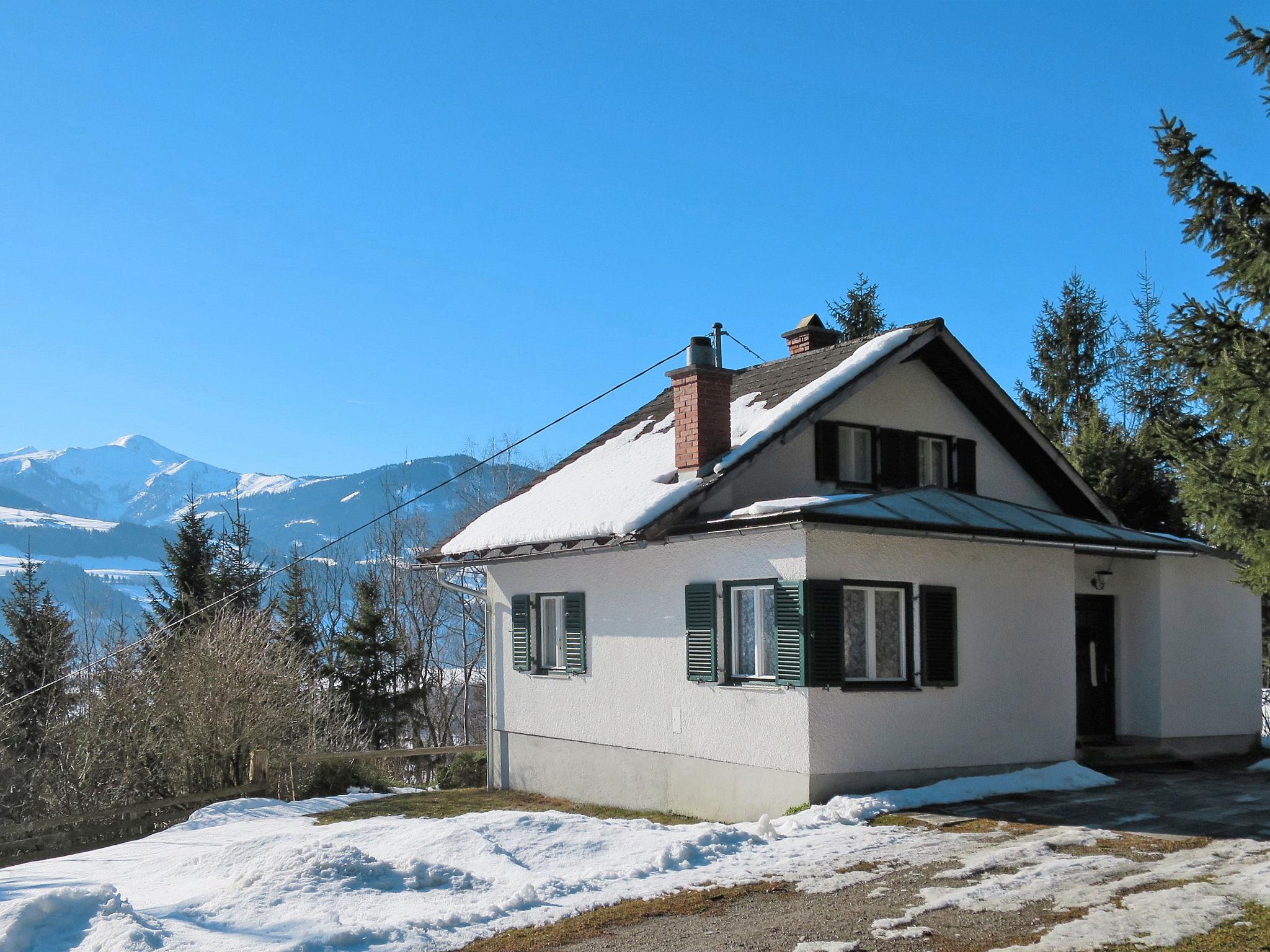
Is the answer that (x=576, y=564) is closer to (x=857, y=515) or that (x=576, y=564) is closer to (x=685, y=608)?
(x=685, y=608)

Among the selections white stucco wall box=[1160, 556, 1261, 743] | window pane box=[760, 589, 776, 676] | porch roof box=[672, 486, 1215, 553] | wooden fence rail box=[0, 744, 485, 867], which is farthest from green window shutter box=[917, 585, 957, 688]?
wooden fence rail box=[0, 744, 485, 867]

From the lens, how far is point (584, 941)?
23.1ft

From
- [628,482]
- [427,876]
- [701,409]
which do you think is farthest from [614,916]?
[628,482]

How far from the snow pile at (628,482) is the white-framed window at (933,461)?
1.79 m

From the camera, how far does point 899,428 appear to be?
15.4m

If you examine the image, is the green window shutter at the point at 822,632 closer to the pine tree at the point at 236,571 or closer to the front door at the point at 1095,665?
the front door at the point at 1095,665

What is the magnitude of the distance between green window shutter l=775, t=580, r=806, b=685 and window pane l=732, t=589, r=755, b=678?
22.9 inches

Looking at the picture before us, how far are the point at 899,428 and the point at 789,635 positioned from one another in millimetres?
4746

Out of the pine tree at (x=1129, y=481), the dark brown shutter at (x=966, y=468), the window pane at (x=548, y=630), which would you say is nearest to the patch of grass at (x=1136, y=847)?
the dark brown shutter at (x=966, y=468)

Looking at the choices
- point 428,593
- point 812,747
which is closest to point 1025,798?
point 812,747

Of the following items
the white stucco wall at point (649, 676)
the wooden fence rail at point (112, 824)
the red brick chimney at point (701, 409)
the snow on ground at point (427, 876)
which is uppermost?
the red brick chimney at point (701, 409)

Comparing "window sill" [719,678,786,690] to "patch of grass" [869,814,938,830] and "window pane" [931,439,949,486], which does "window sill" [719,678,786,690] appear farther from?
"window pane" [931,439,949,486]

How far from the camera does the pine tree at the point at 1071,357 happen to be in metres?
32.8

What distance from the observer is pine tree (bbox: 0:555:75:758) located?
25828mm
